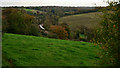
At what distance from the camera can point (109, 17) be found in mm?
7414

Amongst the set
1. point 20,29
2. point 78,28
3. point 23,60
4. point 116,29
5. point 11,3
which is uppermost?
point 11,3

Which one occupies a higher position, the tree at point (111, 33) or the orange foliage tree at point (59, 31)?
the tree at point (111, 33)

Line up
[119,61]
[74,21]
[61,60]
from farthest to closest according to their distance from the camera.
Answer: [74,21], [61,60], [119,61]

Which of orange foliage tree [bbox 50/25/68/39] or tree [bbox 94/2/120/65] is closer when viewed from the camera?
tree [bbox 94/2/120/65]

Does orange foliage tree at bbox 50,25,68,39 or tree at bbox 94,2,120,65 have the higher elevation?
tree at bbox 94,2,120,65

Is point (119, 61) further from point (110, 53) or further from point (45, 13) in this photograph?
point (45, 13)

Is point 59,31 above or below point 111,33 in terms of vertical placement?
below

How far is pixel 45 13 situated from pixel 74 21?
9145 millimetres

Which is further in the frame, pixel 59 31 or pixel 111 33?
pixel 59 31

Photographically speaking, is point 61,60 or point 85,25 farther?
point 85,25

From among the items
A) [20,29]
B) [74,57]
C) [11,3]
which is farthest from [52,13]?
[74,57]

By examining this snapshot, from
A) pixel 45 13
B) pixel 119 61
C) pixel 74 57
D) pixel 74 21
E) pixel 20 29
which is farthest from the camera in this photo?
pixel 74 21

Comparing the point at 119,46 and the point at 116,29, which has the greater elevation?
the point at 116,29

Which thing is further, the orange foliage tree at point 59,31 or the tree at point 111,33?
the orange foliage tree at point 59,31
